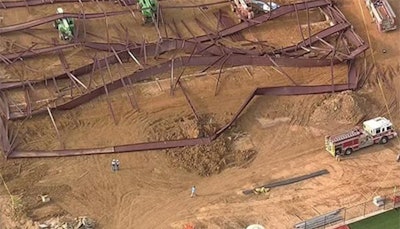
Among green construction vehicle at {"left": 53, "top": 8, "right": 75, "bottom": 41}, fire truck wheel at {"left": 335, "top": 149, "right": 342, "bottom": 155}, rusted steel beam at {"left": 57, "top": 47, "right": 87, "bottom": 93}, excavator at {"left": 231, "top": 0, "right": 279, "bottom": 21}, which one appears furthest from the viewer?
excavator at {"left": 231, "top": 0, "right": 279, "bottom": 21}

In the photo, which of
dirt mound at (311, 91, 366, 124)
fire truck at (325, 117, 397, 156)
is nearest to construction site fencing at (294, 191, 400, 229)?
fire truck at (325, 117, 397, 156)

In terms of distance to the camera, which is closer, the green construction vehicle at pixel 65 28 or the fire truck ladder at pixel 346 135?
the fire truck ladder at pixel 346 135

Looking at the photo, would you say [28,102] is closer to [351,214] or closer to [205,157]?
[205,157]

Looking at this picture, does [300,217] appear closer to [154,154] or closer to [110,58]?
[154,154]

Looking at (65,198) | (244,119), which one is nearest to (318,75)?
(244,119)

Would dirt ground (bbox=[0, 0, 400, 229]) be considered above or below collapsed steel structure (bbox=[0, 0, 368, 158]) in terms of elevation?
below

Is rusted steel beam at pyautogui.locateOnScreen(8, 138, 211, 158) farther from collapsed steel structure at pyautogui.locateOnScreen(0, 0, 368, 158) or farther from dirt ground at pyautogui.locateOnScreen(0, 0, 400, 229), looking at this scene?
dirt ground at pyautogui.locateOnScreen(0, 0, 400, 229)

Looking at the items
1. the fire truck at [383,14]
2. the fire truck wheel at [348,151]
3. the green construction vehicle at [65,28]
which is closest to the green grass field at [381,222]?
the fire truck wheel at [348,151]

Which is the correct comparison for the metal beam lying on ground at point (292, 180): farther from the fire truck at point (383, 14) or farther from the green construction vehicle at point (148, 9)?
the green construction vehicle at point (148, 9)
